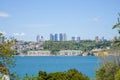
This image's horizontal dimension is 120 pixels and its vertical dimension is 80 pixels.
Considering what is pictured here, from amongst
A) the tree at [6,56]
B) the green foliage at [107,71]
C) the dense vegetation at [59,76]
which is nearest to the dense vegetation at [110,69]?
the green foliage at [107,71]

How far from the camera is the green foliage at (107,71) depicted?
3434 cm

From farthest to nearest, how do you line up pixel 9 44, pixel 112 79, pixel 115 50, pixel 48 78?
1. pixel 115 50
2. pixel 112 79
3. pixel 48 78
4. pixel 9 44

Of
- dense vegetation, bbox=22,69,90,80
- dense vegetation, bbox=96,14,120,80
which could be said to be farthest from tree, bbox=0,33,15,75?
dense vegetation, bbox=96,14,120,80

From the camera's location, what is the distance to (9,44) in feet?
43.4

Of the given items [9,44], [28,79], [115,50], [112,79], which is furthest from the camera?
[115,50]

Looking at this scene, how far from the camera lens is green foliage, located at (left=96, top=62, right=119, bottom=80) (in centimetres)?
3434

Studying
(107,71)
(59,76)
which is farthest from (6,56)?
(107,71)

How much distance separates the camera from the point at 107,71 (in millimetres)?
34406

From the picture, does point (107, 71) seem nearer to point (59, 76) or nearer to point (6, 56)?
point (59, 76)

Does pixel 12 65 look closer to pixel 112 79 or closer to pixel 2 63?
pixel 2 63

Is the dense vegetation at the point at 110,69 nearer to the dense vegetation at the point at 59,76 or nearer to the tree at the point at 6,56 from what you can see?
the dense vegetation at the point at 59,76

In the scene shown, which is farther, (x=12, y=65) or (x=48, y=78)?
(x=48, y=78)

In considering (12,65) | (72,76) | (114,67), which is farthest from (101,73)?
(12,65)

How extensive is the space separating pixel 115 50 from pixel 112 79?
3451 millimetres
